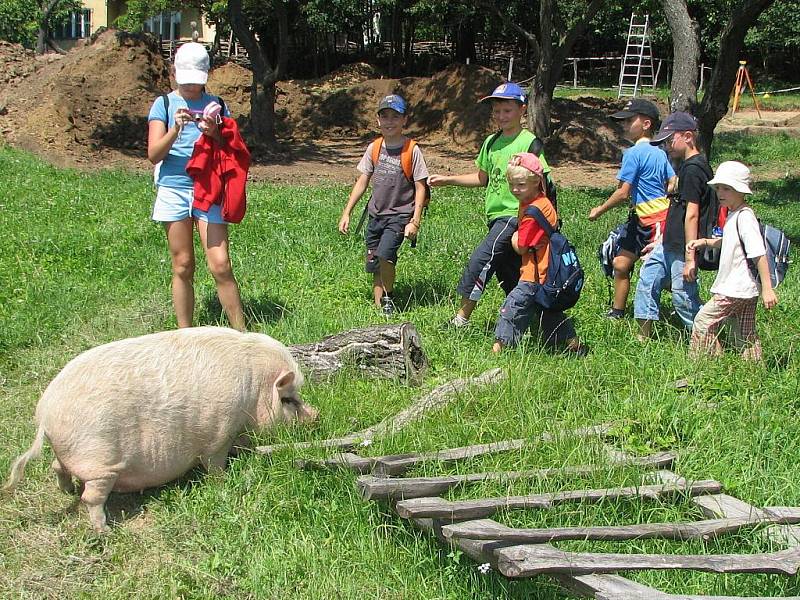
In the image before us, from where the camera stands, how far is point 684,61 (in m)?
11.5

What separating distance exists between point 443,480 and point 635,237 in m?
3.58

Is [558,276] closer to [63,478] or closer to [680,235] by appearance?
[680,235]

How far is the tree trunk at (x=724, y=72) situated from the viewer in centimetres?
1200

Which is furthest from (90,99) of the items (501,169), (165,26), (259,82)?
(165,26)

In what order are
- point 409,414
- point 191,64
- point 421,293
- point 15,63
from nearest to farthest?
1. point 409,414
2. point 191,64
3. point 421,293
4. point 15,63

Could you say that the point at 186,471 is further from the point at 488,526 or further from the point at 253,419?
the point at 488,526

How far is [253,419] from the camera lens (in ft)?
15.4

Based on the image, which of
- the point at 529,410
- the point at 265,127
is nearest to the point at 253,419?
the point at 529,410

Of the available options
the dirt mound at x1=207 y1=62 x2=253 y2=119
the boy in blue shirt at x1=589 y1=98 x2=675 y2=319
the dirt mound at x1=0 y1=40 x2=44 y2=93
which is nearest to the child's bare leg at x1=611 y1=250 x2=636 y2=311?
the boy in blue shirt at x1=589 y1=98 x2=675 y2=319

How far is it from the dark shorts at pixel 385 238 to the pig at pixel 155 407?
2534 mm

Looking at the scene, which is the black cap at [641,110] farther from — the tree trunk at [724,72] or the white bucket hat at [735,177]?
the tree trunk at [724,72]

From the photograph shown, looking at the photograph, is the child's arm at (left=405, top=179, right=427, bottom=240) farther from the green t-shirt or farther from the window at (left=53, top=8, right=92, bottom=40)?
the window at (left=53, top=8, right=92, bottom=40)

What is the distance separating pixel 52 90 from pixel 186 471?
17411 millimetres

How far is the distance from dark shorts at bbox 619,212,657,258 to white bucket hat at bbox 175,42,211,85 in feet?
10.9
